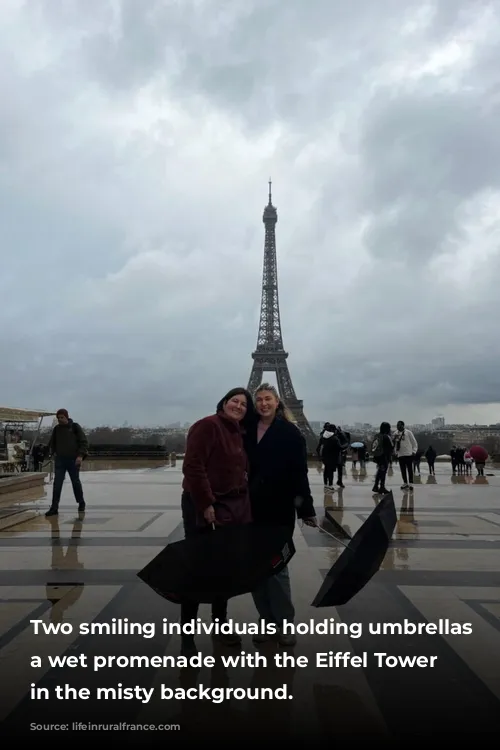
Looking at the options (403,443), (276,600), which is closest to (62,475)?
(276,600)

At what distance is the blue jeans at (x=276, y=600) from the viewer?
3.67 metres

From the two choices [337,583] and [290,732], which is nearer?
[290,732]

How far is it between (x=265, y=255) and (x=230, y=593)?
79.5 metres

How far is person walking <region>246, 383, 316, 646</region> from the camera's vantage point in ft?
12.1

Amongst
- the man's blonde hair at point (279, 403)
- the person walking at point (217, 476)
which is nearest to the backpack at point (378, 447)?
the man's blonde hair at point (279, 403)

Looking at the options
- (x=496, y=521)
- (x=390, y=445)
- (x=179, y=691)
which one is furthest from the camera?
(x=390, y=445)

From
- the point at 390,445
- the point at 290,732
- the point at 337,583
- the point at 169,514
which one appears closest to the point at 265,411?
the point at 337,583

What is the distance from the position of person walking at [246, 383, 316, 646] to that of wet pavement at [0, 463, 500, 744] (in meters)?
0.26

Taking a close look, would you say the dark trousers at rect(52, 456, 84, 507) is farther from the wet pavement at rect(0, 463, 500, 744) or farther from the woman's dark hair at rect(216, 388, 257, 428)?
the woman's dark hair at rect(216, 388, 257, 428)

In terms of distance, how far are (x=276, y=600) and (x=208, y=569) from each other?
2.03ft

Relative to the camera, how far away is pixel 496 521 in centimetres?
800

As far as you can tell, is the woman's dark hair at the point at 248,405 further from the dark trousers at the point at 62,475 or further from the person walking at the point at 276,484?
the dark trousers at the point at 62,475

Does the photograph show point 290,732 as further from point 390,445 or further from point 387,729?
point 390,445

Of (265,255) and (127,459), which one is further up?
(265,255)
